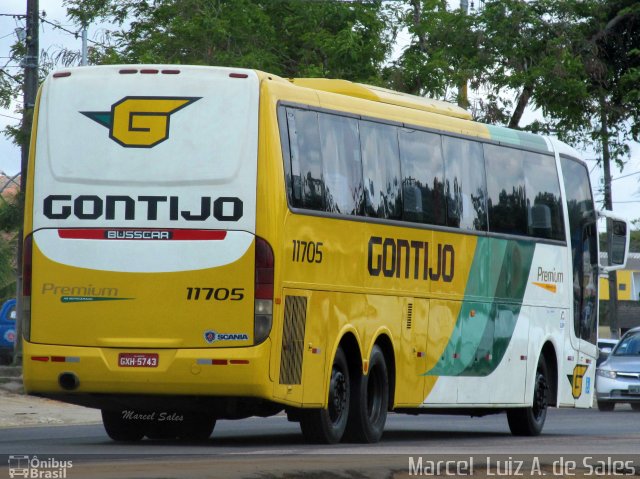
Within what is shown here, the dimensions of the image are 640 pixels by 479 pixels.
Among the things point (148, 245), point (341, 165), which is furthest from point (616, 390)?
point (148, 245)

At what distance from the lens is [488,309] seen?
1894cm

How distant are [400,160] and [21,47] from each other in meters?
14.3

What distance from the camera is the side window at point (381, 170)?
53.3 ft

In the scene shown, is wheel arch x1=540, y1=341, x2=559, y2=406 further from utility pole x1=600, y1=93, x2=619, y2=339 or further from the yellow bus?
utility pole x1=600, y1=93, x2=619, y2=339

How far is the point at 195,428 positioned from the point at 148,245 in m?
3.44

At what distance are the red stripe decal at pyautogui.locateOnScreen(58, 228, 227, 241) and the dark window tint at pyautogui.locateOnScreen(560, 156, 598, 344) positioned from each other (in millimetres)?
7955

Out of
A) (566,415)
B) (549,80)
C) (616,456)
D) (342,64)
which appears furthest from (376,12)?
(616,456)

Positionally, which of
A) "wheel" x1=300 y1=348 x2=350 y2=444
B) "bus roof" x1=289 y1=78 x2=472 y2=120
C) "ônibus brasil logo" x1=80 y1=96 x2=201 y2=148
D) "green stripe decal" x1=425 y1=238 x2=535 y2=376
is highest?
"bus roof" x1=289 y1=78 x2=472 y2=120

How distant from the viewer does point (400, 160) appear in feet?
55.6

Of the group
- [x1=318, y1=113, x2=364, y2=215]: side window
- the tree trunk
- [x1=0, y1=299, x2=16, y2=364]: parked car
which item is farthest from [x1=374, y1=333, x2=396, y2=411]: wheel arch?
[x1=0, y1=299, x2=16, y2=364]: parked car

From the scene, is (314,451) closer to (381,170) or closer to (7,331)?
(381,170)

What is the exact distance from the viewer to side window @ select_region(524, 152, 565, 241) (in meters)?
20.0

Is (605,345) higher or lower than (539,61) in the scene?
lower

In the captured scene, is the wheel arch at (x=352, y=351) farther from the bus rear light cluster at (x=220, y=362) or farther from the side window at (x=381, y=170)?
the bus rear light cluster at (x=220, y=362)
